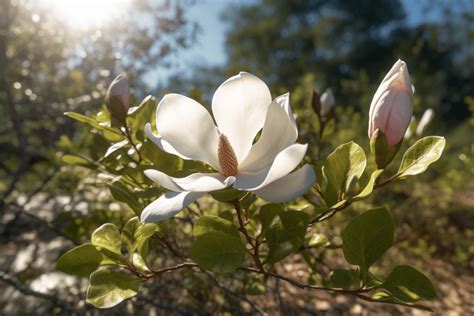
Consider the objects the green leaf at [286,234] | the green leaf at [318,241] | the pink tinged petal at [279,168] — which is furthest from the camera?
the green leaf at [318,241]

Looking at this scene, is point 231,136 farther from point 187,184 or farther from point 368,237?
point 368,237

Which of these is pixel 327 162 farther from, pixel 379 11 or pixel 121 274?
pixel 379 11

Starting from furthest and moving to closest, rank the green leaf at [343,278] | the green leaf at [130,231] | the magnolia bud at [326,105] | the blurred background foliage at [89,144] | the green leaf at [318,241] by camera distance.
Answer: the blurred background foliage at [89,144] → the magnolia bud at [326,105] → the green leaf at [318,241] → the green leaf at [343,278] → the green leaf at [130,231]

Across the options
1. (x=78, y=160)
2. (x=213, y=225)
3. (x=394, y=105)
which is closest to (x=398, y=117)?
(x=394, y=105)

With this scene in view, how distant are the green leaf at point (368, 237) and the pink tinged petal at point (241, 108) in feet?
0.67

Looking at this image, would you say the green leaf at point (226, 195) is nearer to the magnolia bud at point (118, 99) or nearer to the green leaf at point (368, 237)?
the green leaf at point (368, 237)

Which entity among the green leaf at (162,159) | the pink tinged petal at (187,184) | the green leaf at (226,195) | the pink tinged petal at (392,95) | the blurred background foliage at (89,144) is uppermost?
the pink tinged petal at (392,95)

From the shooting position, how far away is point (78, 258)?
631 millimetres

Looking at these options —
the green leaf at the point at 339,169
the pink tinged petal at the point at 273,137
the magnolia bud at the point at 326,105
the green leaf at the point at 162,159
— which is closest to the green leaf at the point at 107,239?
the green leaf at the point at 162,159

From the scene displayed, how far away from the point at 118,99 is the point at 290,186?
15.8 inches

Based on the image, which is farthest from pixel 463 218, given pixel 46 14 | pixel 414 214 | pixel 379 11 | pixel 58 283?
pixel 379 11

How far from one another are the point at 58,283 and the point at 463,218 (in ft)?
10.1

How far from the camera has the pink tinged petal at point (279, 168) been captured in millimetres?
472

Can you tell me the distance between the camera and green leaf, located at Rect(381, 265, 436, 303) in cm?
57
